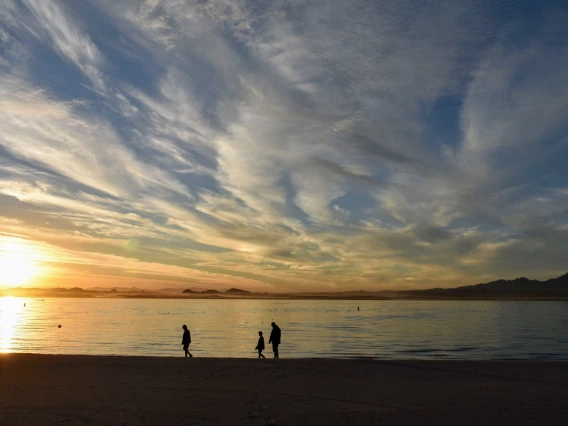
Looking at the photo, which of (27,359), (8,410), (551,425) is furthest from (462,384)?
(27,359)

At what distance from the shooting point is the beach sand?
13719 millimetres

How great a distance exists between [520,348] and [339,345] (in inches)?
752

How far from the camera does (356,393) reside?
1753 cm

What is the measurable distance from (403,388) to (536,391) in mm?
5183

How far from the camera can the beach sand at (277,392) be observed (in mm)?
13719

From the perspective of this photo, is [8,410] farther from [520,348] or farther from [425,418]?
[520,348]

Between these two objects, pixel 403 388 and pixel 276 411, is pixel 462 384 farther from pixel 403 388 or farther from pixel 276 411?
pixel 276 411

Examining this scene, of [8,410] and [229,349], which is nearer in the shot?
[8,410]

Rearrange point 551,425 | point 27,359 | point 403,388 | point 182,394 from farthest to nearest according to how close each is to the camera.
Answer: point 27,359 → point 403,388 → point 182,394 → point 551,425

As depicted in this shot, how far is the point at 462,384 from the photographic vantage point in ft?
65.7

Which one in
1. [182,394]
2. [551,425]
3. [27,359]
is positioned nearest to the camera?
[551,425]

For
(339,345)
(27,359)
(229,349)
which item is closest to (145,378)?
(27,359)

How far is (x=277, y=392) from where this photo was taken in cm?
1756

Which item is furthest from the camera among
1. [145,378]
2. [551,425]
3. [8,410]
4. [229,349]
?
[229,349]
